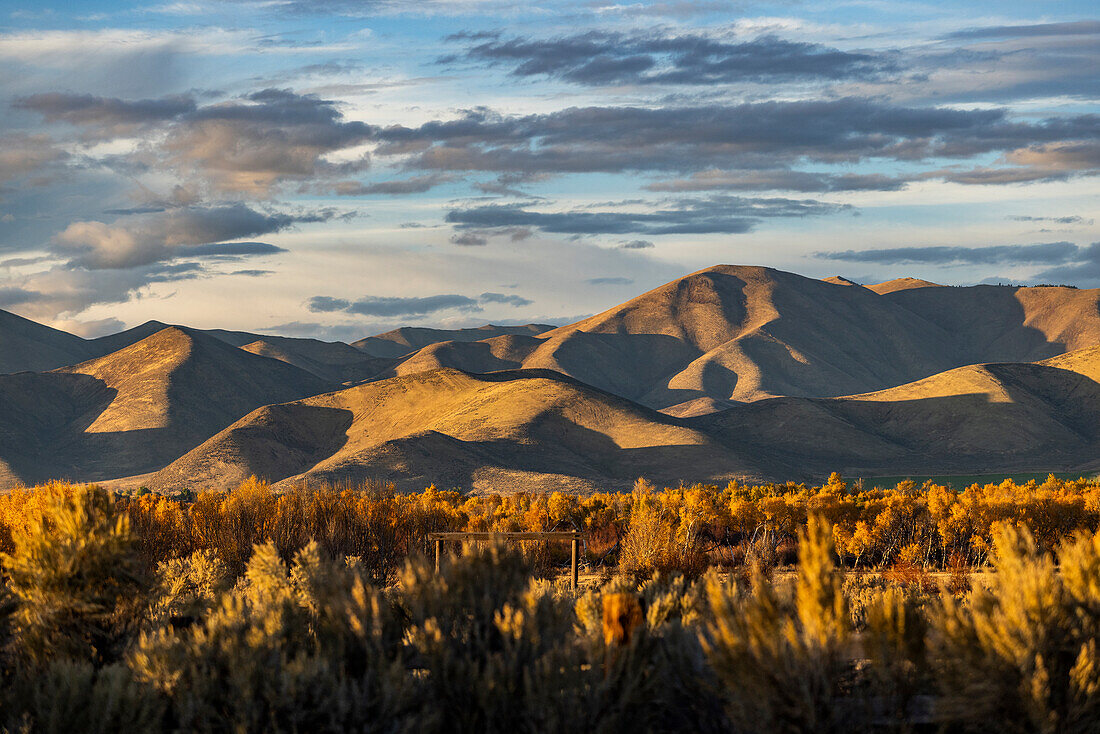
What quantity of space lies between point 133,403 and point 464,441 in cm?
5062

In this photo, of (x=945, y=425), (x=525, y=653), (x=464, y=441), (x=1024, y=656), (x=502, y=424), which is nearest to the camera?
(x=1024, y=656)

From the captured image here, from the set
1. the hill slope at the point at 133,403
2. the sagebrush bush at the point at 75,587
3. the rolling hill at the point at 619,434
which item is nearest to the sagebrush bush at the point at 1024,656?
the sagebrush bush at the point at 75,587

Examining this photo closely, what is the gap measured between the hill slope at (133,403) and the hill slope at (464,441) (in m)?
14.1

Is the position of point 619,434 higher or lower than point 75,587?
lower

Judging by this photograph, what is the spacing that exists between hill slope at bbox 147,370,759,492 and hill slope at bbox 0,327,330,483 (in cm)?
1406

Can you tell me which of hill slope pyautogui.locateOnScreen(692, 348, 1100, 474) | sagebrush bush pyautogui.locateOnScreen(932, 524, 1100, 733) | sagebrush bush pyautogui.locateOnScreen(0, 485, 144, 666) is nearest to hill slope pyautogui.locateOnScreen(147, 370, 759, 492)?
hill slope pyautogui.locateOnScreen(692, 348, 1100, 474)

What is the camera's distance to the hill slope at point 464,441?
256 ft

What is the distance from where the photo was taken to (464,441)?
279 ft

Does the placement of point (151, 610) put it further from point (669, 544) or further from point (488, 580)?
point (669, 544)

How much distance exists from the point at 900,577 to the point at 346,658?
20445 mm

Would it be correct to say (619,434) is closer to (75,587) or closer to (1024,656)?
(75,587)

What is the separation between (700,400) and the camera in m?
142

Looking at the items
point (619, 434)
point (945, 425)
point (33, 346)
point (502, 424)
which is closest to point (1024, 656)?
point (502, 424)

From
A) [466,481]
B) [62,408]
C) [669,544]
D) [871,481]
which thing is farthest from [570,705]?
[62,408]
